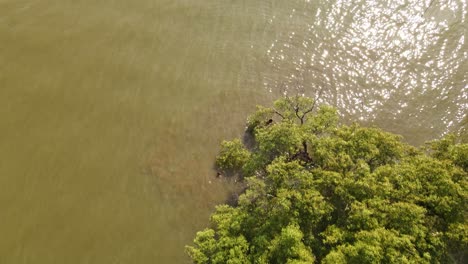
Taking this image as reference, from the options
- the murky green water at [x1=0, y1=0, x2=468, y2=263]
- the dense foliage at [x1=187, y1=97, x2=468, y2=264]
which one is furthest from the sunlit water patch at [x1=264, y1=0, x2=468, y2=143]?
the dense foliage at [x1=187, y1=97, x2=468, y2=264]

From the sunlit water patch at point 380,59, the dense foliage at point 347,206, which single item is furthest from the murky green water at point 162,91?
the dense foliage at point 347,206

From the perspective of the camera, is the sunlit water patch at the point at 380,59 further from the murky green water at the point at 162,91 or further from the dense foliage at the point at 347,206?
the dense foliage at the point at 347,206

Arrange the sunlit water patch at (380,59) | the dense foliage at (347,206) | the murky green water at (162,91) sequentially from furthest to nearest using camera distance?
the sunlit water patch at (380,59) → the murky green water at (162,91) → the dense foliage at (347,206)

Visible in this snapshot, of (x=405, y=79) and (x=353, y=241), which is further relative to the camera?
(x=405, y=79)

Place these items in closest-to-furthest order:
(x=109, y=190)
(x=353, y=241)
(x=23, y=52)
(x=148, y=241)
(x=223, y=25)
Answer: (x=353, y=241), (x=148, y=241), (x=109, y=190), (x=23, y=52), (x=223, y=25)

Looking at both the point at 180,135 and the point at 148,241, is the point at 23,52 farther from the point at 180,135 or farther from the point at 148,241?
the point at 148,241

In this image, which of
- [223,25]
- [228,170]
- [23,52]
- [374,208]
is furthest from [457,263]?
[23,52]

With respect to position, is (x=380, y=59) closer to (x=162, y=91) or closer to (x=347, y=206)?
(x=347, y=206)
